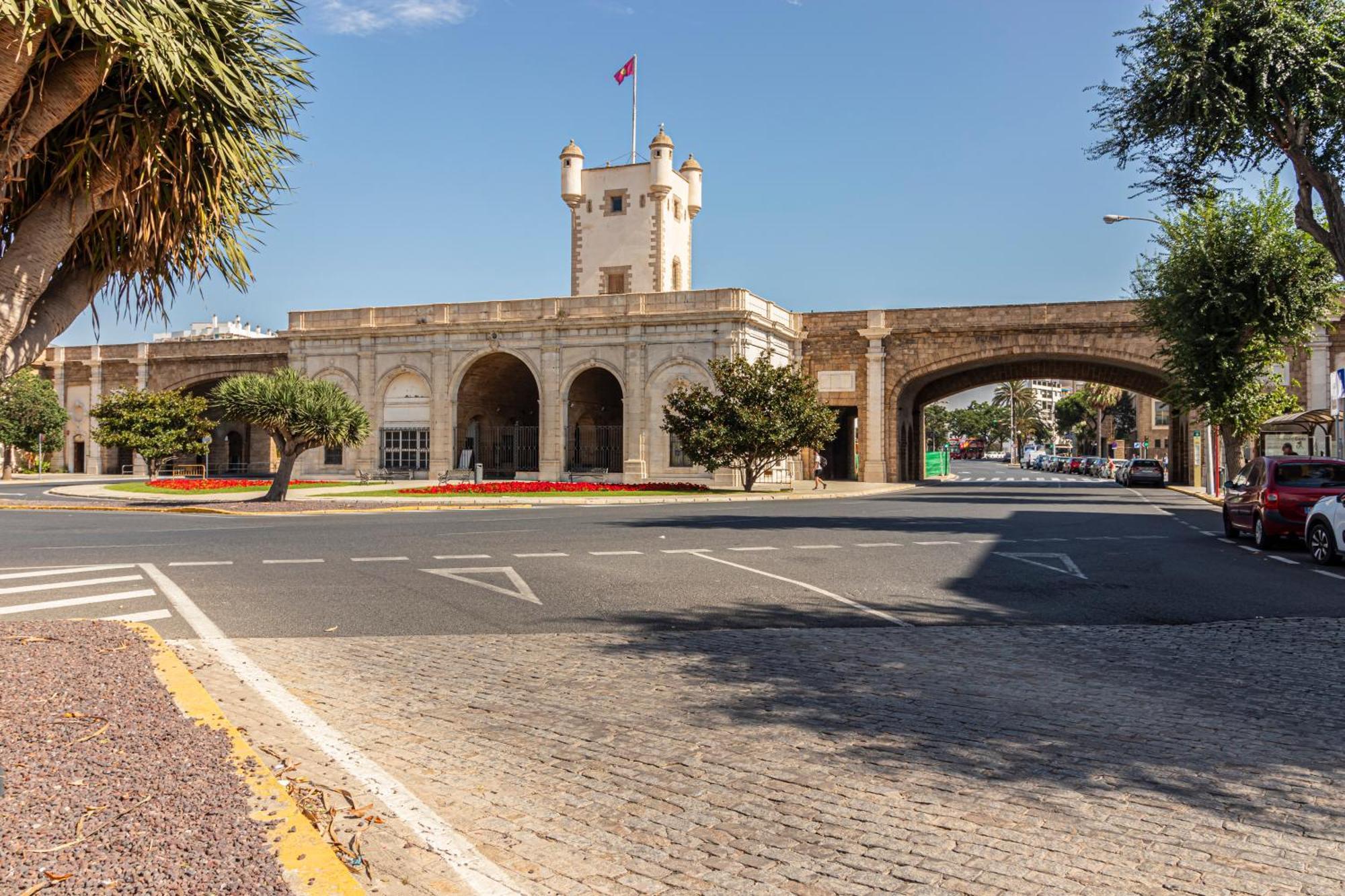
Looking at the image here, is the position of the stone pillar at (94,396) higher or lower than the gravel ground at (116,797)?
higher

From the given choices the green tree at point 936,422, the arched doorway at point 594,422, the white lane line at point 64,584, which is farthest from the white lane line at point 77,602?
the green tree at point 936,422

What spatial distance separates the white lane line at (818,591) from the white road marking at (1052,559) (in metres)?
3.71

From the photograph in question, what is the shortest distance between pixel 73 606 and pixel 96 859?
740cm

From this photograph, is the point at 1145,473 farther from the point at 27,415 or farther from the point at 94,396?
the point at 94,396

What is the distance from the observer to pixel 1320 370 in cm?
4159

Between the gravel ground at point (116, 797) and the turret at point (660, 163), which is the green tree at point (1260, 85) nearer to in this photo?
the gravel ground at point (116, 797)

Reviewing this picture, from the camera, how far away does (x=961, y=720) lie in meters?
5.59

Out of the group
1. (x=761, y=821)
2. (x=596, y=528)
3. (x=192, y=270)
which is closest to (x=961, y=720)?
(x=761, y=821)

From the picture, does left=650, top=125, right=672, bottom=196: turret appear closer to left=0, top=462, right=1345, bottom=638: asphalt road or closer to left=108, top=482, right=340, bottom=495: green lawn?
left=108, top=482, right=340, bottom=495: green lawn

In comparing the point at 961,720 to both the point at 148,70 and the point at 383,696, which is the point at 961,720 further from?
the point at 148,70

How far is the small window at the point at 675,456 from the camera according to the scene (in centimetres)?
4231

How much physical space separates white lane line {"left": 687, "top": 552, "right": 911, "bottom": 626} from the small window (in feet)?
91.2

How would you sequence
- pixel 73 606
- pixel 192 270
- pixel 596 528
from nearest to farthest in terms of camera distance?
pixel 192 270, pixel 73 606, pixel 596 528

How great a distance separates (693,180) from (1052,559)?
142 ft
